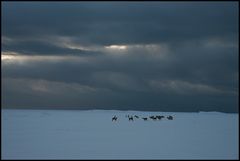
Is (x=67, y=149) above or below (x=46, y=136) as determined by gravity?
below

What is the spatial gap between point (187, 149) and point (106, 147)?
3251 mm

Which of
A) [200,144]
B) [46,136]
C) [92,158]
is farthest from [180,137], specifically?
[92,158]

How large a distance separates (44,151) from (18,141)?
151 inches

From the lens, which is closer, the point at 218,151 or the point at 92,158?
the point at 92,158

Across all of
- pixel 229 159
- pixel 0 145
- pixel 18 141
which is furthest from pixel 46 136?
pixel 229 159

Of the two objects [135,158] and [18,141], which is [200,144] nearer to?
[135,158]

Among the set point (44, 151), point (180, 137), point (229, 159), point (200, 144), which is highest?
point (180, 137)

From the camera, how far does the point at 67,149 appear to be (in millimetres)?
19047

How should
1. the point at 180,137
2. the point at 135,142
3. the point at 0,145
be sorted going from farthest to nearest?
the point at 180,137 → the point at 135,142 → the point at 0,145

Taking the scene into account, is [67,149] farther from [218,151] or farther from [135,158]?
[218,151]

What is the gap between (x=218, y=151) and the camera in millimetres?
18922

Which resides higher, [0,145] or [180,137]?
[180,137]

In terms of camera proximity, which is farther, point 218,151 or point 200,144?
point 200,144

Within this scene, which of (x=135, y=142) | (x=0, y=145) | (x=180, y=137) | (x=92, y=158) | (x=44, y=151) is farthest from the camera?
(x=180, y=137)
